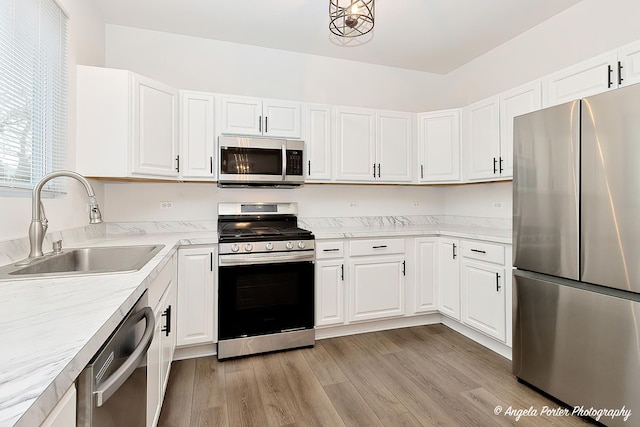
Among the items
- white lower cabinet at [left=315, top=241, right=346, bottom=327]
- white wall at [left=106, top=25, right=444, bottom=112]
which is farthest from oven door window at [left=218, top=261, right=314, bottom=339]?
white wall at [left=106, top=25, right=444, bottom=112]

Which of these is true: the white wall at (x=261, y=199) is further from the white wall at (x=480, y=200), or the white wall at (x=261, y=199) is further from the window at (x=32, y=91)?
the window at (x=32, y=91)

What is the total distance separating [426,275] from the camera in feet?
9.86

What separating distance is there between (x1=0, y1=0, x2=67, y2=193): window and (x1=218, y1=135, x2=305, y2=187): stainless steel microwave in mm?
1050

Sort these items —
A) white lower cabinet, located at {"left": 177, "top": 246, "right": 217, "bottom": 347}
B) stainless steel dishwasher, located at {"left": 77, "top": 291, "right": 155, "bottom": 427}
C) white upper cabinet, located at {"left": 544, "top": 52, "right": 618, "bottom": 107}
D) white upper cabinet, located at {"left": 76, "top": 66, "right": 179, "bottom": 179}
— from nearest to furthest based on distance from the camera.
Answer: stainless steel dishwasher, located at {"left": 77, "top": 291, "right": 155, "bottom": 427} < white upper cabinet, located at {"left": 544, "top": 52, "right": 618, "bottom": 107} < white upper cabinet, located at {"left": 76, "top": 66, "right": 179, "bottom": 179} < white lower cabinet, located at {"left": 177, "top": 246, "right": 217, "bottom": 347}

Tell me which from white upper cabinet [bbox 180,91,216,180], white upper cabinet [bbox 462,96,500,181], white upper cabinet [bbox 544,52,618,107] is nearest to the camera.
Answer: white upper cabinet [bbox 544,52,618,107]

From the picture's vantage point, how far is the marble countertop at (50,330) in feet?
1.60

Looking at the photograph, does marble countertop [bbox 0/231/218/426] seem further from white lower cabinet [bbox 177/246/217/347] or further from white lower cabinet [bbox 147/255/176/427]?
white lower cabinet [bbox 177/246/217/347]

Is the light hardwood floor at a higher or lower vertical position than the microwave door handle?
lower

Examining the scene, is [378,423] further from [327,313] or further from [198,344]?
[198,344]

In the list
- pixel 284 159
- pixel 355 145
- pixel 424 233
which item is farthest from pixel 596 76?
pixel 284 159

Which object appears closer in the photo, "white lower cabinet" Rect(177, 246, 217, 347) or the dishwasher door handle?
the dishwasher door handle

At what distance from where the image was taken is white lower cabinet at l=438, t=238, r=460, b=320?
282 centimetres

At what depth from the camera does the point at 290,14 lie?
256 cm

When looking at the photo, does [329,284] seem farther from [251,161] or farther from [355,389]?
[251,161]
